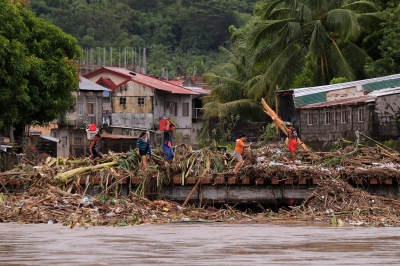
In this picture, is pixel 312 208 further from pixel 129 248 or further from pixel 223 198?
pixel 129 248

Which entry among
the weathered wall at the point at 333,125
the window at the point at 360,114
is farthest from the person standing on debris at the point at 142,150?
the window at the point at 360,114

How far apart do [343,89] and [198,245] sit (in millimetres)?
24018

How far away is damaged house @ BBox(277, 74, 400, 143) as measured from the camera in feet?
108

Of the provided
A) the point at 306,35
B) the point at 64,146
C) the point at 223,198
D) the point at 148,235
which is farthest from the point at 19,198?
the point at 64,146

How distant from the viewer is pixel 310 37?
4134 cm

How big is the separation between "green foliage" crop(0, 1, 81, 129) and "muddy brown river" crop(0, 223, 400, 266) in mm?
18185

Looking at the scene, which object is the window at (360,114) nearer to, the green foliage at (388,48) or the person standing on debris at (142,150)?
the green foliage at (388,48)

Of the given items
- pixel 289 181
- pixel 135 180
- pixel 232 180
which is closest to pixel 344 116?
pixel 289 181

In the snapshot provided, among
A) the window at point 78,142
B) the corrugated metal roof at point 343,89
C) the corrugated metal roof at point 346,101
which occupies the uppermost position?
the corrugated metal roof at point 343,89

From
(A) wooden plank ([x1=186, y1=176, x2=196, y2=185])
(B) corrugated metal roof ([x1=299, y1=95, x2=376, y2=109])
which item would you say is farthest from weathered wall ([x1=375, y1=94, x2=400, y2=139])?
(A) wooden plank ([x1=186, y1=176, x2=196, y2=185])

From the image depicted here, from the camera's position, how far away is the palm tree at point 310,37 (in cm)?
4019

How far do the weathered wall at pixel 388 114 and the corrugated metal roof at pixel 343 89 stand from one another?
3.29 metres

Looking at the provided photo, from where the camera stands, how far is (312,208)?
20.9 meters

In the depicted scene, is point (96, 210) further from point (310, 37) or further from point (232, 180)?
point (310, 37)
